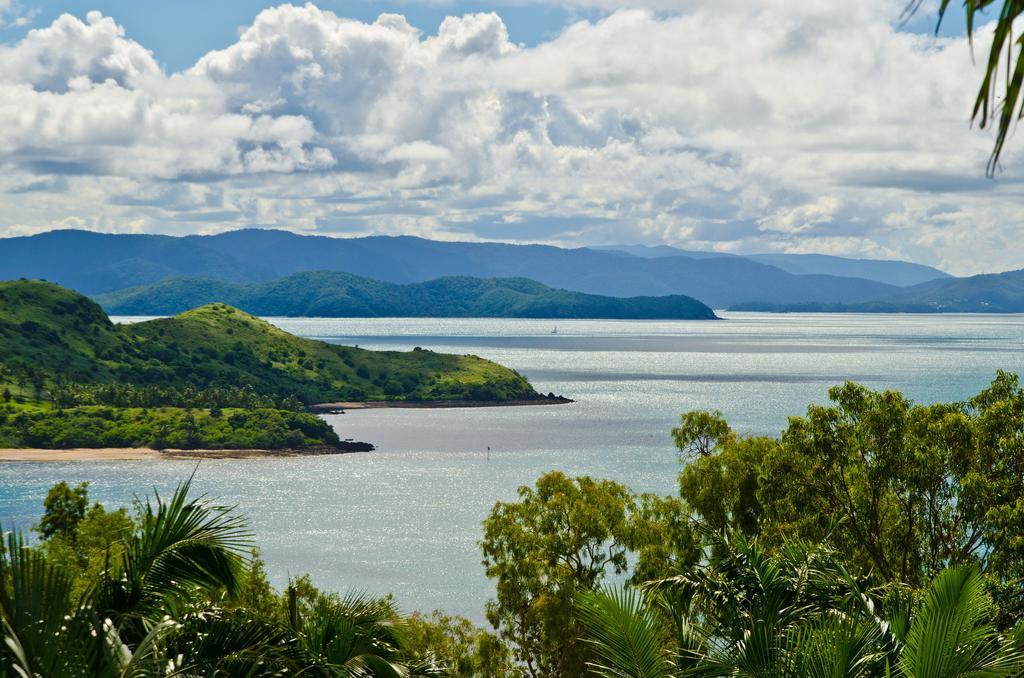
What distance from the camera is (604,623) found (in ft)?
43.4

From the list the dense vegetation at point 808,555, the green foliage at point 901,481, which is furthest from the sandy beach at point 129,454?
the green foliage at point 901,481

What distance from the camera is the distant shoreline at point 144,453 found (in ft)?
580

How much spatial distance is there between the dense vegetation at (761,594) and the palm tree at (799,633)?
32 millimetres

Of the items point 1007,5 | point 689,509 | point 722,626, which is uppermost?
point 1007,5

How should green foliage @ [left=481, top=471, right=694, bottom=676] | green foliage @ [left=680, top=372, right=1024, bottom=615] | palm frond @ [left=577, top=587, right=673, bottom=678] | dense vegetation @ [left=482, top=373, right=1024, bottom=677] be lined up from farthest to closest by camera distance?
green foliage @ [left=481, top=471, right=694, bottom=676], green foliage @ [left=680, top=372, right=1024, bottom=615], palm frond @ [left=577, top=587, right=673, bottom=678], dense vegetation @ [left=482, top=373, right=1024, bottom=677]

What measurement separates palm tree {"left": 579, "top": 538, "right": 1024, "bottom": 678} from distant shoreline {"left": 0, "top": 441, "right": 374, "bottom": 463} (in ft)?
557

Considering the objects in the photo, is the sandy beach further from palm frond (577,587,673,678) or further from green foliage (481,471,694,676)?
palm frond (577,587,673,678)

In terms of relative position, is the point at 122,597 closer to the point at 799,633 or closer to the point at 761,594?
the point at 799,633

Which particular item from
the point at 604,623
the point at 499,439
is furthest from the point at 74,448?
the point at 604,623

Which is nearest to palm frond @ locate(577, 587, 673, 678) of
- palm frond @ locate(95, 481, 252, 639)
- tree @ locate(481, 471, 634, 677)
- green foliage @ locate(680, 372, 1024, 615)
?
palm frond @ locate(95, 481, 252, 639)

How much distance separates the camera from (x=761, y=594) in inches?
663

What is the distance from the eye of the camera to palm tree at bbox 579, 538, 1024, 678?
12.1 m

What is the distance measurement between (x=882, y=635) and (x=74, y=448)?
19343cm

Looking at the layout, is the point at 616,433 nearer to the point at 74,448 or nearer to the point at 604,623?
the point at 74,448
